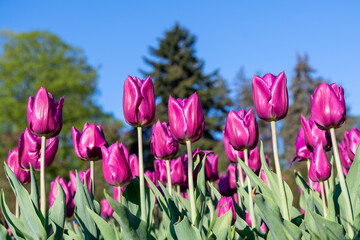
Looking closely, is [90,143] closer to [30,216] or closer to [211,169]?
[30,216]

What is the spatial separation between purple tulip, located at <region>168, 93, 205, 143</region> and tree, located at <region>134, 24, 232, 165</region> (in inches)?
841

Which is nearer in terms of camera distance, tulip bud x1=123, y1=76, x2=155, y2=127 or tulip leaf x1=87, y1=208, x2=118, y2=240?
tulip leaf x1=87, y1=208, x2=118, y2=240

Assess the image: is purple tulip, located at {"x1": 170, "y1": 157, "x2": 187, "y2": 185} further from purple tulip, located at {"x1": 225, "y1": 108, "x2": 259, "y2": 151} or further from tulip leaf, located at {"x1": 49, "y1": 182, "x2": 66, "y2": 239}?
tulip leaf, located at {"x1": 49, "y1": 182, "x2": 66, "y2": 239}

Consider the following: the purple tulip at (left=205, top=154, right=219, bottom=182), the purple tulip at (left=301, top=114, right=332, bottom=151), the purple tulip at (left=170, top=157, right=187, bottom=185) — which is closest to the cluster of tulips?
the purple tulip at (left=301, top=114, right=332, bottom=151)

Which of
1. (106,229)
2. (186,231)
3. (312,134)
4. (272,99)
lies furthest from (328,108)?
(106,229)

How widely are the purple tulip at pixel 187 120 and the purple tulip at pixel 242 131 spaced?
0.80ft

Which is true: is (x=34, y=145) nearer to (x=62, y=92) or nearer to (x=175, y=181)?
(x=175, y=181)

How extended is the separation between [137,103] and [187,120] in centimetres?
23

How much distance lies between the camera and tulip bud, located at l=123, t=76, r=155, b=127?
66.8 inches

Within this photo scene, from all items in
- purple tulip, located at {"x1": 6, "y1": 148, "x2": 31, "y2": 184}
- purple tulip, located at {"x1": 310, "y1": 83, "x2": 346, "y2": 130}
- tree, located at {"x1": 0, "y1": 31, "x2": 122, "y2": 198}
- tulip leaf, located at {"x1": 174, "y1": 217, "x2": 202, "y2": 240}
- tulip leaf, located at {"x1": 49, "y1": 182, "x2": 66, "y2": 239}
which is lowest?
tulip leaf, located at {"x1": 174, "y1": 217, "x2": 202, "y2": 240}

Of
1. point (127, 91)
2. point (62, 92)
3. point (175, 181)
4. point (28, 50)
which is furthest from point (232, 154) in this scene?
point (28, 50)

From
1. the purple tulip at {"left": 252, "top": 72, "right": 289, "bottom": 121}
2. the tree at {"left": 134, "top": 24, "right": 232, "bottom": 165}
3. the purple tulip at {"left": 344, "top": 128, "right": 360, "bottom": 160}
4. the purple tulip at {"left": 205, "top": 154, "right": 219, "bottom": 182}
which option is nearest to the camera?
the purple tulip at {"left": 252, "top": 72, "right": 289, "bottom": 121}

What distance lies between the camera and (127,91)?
1.71m

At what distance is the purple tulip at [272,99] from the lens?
1.72 m
